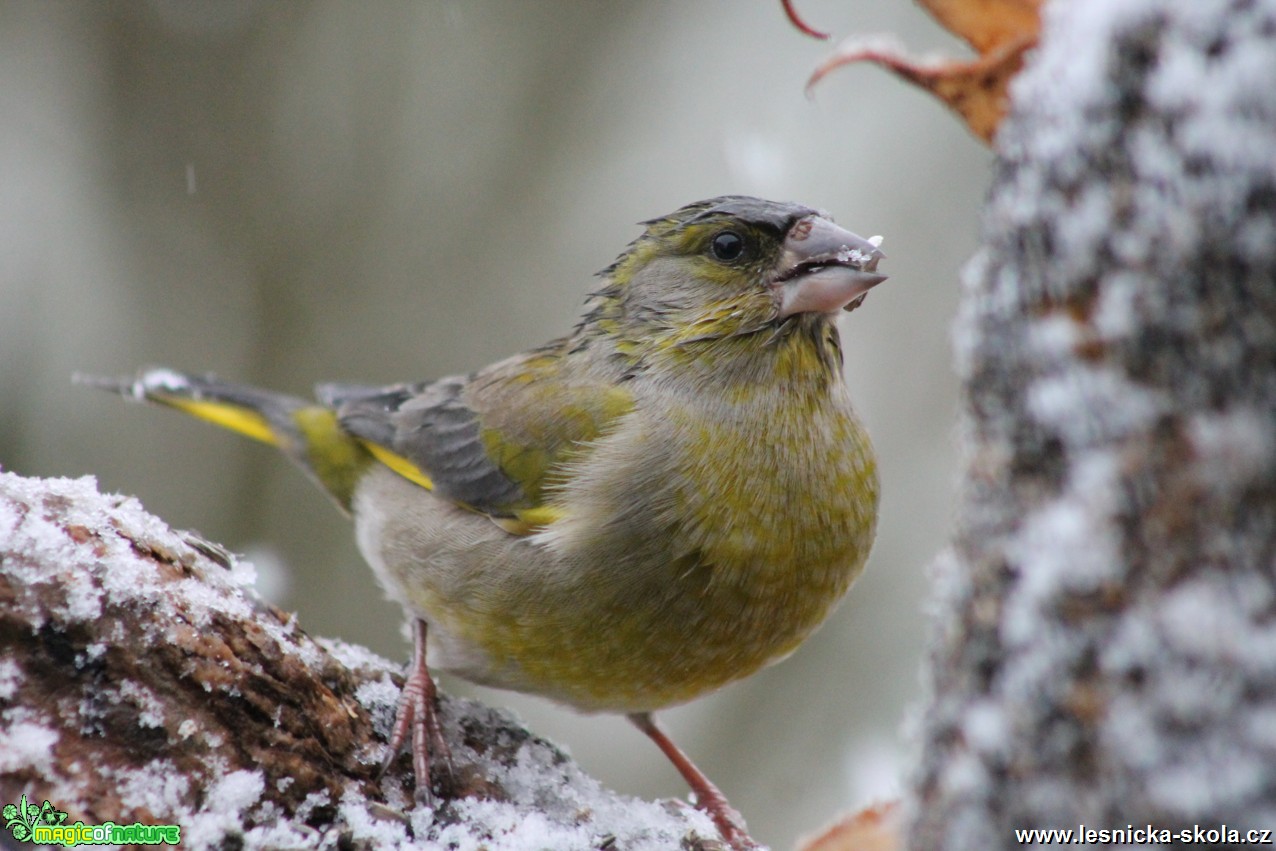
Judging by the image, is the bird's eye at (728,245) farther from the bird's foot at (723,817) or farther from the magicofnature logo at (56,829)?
the magicofnature logo at (56,829)

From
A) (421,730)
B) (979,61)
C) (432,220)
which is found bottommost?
(421,730)

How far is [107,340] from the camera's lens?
6.97 meters

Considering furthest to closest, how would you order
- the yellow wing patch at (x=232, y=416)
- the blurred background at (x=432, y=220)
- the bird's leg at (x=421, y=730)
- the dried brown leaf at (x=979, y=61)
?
the blurred background at (x=432, y=220), the yellow wing patch at (x=232, y=416), the bird's leg at (x=421, y=730), the dried brown leaf at (x=979, y=61)

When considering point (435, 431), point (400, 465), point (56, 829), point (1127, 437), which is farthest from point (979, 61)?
point (400, 465)

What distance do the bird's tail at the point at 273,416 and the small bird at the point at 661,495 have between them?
0.65 meters

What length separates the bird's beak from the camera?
9.78 feet

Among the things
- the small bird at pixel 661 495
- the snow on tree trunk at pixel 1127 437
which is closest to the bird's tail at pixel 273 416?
the small bird at pixel 661 495

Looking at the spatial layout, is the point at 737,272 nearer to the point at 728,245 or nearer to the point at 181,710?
the point at 728,245

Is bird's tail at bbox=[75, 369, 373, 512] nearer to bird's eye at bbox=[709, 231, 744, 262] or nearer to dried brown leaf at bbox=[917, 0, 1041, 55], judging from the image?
bird's eye at bbox=[709, 231, 744, 262]

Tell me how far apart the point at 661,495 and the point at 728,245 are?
820 mm

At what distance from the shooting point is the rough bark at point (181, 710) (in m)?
1.91

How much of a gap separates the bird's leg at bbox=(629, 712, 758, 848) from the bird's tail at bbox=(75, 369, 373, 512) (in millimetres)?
1449

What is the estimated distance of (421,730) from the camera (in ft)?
8.39

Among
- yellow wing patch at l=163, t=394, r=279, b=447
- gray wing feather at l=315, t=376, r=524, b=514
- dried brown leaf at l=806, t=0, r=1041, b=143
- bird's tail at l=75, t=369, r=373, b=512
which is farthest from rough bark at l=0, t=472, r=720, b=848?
yellow wing patch at l=163, t=394, r=279, b=447
